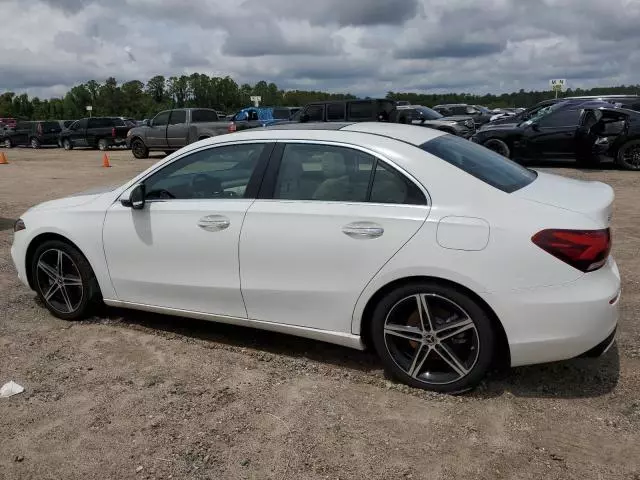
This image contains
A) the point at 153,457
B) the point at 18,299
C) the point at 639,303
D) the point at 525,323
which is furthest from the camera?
the point at 18,299

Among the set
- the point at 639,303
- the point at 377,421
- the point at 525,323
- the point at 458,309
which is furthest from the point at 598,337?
the point at 639,303

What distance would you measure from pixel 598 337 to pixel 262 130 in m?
2.53

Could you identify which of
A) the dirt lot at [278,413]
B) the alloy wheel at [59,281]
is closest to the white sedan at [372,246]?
the alloy wheel at [59,281]

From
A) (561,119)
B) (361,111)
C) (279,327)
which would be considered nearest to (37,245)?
(279,327)

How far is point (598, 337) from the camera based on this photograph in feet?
10.4

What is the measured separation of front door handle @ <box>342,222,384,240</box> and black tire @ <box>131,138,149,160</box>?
65.5 feet

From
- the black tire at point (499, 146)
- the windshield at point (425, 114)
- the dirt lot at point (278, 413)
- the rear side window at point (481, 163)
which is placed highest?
the windshield at point (425, 114)

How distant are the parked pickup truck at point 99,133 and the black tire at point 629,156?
21713 mm

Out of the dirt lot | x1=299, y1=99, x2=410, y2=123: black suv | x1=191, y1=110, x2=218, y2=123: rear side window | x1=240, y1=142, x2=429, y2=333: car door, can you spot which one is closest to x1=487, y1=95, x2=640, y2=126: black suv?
x1=299, y1=99, x2=410, y2=123: black suv

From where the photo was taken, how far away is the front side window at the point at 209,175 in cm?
398

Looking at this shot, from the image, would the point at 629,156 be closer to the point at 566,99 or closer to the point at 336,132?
the point at 566,99

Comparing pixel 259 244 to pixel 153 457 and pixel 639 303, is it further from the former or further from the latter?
pixel 639 303

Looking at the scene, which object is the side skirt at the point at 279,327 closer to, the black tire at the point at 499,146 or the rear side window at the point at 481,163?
the rear side window at the point at 481,163

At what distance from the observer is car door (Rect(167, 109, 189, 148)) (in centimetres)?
2038
